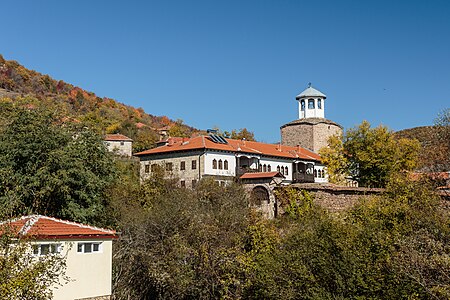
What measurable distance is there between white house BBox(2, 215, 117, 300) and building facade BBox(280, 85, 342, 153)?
34.4 metres

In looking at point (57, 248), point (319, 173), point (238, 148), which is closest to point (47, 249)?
point (57, 248)

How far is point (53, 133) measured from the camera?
28.5 metres

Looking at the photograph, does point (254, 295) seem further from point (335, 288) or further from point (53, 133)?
point (53, 133)

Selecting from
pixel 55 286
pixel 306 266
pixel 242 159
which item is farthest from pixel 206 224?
pixel 242 159

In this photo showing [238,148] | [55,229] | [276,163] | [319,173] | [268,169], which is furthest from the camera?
[319,173]

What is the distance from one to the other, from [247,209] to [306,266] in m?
9.35

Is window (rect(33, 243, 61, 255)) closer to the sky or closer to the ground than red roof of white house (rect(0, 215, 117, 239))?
closer to the ground

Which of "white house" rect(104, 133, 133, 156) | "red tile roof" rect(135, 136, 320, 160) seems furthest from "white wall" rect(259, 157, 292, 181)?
"white house" rect(104, 133, 133, 156)

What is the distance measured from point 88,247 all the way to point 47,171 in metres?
7.62

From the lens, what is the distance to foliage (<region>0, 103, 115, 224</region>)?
26.6 meters

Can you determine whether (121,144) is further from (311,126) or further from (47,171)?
(47,171)

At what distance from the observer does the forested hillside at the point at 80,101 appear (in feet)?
288

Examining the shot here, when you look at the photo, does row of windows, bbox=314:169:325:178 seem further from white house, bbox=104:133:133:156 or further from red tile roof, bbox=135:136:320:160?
white house, bbox=104:133:133:156

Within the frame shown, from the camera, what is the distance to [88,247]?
20.8 m
